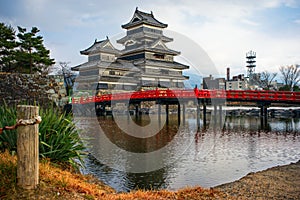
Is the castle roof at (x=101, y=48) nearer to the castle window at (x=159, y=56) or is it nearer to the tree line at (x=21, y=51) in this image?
the castle window at (x=159, y=56)

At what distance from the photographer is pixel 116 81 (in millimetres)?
46781

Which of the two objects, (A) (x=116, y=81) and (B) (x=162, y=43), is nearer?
(A) (x=116, y=81)

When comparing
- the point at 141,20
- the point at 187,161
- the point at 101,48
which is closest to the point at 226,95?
the point at 187,161

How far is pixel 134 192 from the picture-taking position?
19.1 feet

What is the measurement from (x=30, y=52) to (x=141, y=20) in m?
27.4

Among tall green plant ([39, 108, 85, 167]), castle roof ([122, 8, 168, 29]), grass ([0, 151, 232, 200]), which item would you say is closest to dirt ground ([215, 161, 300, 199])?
grass ([0, 151, 232, 200])

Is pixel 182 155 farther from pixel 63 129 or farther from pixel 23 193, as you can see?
pixel 23 193

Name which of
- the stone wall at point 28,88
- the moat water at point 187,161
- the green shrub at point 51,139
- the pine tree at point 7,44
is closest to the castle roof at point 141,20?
the pine tree at point 7,44

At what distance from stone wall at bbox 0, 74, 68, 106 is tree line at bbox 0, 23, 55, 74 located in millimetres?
8372

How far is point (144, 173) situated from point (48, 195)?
16.5 ft

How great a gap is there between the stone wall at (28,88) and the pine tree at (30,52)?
816cm

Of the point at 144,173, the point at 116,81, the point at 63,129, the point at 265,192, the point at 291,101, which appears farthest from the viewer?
the point at 116,81

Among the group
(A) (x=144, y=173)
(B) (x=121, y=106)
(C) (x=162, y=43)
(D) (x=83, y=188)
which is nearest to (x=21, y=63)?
(B) (x=121, y=106)

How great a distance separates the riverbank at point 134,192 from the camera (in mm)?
4164
